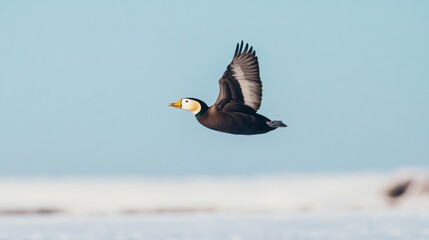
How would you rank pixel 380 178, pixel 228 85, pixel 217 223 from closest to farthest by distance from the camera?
1. pixel 228 85
2. pixel 217 223
3. pixel 380 178

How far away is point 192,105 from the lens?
4320 mm

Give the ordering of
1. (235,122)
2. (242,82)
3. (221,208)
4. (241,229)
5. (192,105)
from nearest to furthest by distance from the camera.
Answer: (235,122), (192,105), (242,82), (241,229), (221,208)

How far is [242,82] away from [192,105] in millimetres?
509

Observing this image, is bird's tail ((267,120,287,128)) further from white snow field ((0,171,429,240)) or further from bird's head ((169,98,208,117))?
white snow field ((0,171,429,240))

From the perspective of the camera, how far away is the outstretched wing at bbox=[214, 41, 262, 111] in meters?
→ 4.50

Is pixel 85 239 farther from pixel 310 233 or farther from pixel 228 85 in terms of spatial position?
pixel 228 85

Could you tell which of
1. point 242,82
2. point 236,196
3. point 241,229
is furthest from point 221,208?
point 242,82

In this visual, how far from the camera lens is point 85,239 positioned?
15328 millimetres

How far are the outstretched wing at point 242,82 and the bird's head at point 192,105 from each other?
12 cm

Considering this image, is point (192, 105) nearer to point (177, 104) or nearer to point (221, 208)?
point (177, 104)

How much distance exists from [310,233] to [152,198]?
13.2 meters

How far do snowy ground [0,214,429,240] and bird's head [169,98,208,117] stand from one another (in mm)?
10631

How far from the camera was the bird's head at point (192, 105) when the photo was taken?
429cm

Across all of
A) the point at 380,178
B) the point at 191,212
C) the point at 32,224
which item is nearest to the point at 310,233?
the point at 32,224
